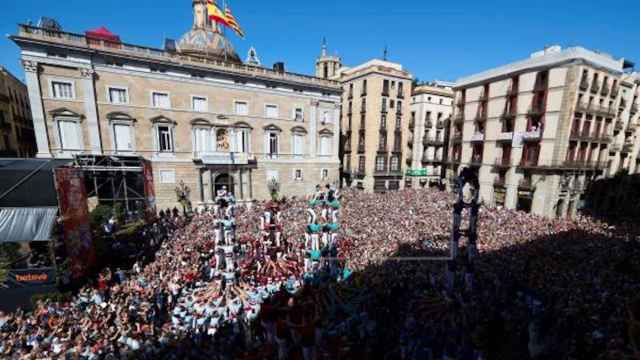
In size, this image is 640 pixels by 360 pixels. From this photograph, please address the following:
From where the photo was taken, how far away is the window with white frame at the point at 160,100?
21094 mm

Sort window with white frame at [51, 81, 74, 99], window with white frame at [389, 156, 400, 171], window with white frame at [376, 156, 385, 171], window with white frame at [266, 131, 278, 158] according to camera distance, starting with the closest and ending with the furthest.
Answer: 1. window with white frame at [51, 81, 74, 99]
2. window with white frame at [266, 131, 278, 158]
3. window with white frame at [376, 156, 385, 171]
4. window with white frame at [389, 156, 400, 171]

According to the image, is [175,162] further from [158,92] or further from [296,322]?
[296,322]

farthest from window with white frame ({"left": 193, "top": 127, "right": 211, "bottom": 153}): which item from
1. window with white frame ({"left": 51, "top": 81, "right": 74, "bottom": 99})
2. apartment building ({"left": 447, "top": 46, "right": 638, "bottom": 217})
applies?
apartment building ({"left": 447, "top": 46, "right": 638, "bottom": 217})

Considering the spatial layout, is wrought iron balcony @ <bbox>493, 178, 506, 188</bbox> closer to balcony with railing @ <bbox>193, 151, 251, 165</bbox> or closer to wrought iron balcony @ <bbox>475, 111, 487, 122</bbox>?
wrought iron balcony @ <bbox>475, 111, 487, 122</bbox>

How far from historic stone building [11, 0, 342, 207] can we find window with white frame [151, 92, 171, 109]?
7 cm

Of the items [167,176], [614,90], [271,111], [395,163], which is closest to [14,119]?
[167,176]

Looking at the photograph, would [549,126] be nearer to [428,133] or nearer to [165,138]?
[428,133]

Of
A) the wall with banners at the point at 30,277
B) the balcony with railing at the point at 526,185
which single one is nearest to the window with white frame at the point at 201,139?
the wall with banners at the point at 30,277

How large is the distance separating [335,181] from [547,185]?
64.0ft

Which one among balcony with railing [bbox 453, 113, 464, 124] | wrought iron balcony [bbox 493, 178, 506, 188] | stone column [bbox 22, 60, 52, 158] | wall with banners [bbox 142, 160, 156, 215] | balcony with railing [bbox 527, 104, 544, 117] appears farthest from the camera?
balcony with railing [bbox 453, 113, 464, 124]

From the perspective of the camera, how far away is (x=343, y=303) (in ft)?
29.6

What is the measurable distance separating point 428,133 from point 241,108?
2494cm

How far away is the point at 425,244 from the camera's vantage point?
14406 mm

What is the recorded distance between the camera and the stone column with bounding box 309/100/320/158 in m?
27.3
